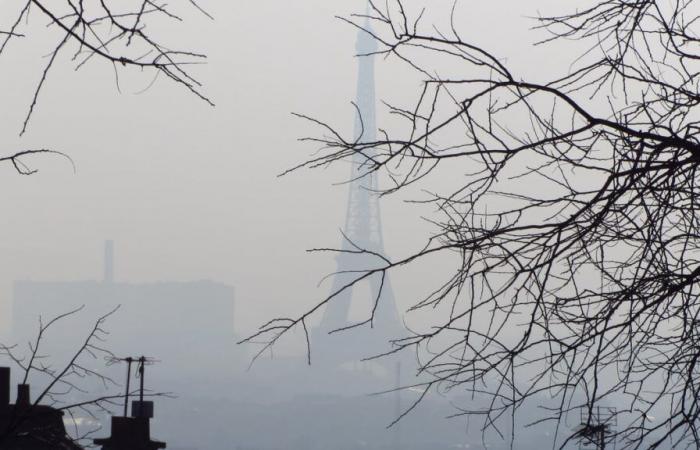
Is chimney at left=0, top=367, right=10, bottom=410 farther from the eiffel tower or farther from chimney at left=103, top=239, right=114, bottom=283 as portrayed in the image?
chimney at left=103, top=239, right=114, bottom=283

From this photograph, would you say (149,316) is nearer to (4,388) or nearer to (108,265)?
(108,265)

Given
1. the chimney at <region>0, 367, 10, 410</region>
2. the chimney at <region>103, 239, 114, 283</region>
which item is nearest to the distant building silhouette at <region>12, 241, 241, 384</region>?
the chimney at <region>103, 239, 114, 283</region>

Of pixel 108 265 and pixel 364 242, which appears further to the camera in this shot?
pixel 108 265

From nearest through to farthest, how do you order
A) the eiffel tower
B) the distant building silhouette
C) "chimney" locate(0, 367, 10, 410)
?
"chimney" locate(0, 367, 10, 410)
the eiffel tower
the distant building silhouette

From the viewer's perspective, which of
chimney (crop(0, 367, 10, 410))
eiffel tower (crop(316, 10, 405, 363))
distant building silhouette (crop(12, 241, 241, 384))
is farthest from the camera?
distant building silhouette (crop(12, 241, 241, 384))

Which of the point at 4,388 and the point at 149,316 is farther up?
the point at 149,316

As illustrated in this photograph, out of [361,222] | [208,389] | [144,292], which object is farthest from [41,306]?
[361,222]

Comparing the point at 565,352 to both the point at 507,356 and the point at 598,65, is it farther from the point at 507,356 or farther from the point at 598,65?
the point at 598,65

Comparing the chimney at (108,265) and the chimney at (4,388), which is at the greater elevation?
the chimney at (108,265)

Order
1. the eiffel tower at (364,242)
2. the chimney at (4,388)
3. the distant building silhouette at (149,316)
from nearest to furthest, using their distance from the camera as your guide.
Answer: the chimney at (4,388) < the eiffel tower at (364,242) < the distant building silhouette at (149,316)

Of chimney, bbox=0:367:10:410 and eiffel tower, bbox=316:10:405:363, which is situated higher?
eiffel tower, bbox=316:10:405:363

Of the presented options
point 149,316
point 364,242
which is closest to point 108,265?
point 149,316

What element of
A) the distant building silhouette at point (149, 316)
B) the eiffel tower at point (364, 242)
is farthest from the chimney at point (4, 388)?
the distant building silhouette at point (149, 316)

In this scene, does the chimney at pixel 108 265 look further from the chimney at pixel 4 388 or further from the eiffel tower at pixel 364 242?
the chimney at pixel 4 388
